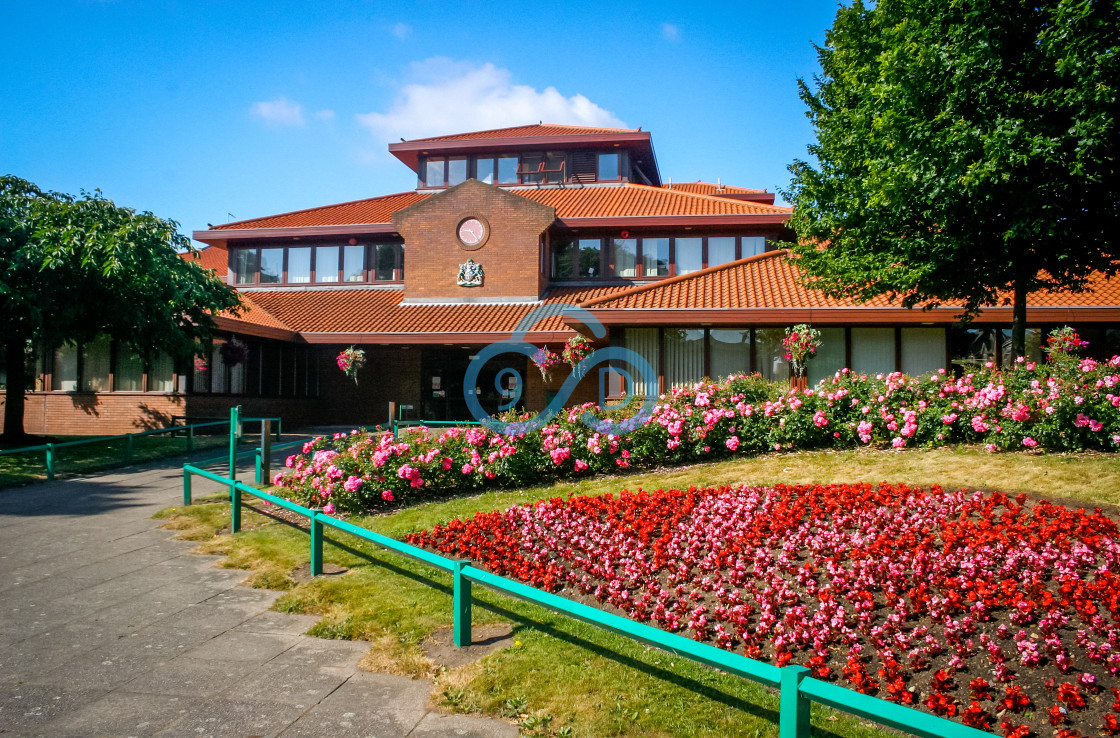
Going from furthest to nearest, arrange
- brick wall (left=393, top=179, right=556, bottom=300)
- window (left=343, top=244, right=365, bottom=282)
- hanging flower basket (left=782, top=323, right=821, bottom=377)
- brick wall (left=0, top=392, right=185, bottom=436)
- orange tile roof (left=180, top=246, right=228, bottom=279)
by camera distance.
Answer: orange tile roof (left=180, top=246, right=228, bottom=279) → window (left=343, top=244, right=365, bottom=282) → brick wall (left=393, top=179, right=556, bottom=300) → brick wall (left=0, top=392, right=185, bottom=436) → hanging flower basket (left=782, top=323, right=821, bottom=377)

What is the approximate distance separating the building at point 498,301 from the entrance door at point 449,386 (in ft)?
0.22

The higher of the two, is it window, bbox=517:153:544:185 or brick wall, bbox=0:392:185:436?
window, bbox=517:153:544:185

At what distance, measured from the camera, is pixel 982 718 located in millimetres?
4148

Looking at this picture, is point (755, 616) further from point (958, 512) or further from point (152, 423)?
point (152, 423)

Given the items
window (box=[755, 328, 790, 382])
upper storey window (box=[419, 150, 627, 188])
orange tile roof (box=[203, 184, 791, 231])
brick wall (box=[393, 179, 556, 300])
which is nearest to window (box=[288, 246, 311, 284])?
orange tile roof (box=[203, 184, 791, 231])

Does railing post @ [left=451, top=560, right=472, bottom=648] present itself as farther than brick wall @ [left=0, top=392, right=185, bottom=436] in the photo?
No

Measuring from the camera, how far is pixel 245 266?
27328mm

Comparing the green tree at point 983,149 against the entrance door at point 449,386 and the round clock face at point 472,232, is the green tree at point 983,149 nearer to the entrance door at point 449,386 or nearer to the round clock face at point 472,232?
the round clock face at point 472,232

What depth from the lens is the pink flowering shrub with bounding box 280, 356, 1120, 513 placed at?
9602mm

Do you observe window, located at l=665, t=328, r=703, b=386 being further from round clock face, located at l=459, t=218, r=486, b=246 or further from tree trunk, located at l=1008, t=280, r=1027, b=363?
round clock face, located at l=459, t=218, r=486, b=246

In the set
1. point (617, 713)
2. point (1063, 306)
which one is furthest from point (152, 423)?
point (1063, 306)

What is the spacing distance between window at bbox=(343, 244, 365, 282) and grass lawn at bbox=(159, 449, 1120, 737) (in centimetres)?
1738

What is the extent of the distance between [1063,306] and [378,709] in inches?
702

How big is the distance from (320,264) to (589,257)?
9902mm
